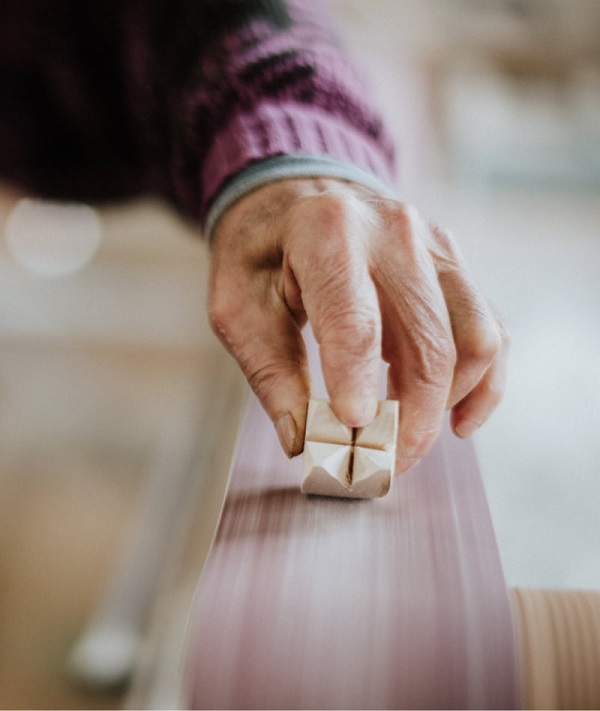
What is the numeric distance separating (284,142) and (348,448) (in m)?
0.30

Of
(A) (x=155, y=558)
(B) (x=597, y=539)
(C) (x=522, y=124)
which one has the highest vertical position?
(C) (x=522, y=124)

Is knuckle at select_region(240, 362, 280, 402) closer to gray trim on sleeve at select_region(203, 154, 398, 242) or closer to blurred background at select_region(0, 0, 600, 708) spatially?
gray trim on sleeve at select_region(203, 154, 398, 242)

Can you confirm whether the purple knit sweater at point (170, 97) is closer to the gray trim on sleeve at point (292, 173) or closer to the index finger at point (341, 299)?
the gray trim on sleeve at point (292, 173)

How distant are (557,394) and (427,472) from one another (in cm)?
23

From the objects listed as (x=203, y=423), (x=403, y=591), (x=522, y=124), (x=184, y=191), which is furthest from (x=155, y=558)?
(x=522, y=124)

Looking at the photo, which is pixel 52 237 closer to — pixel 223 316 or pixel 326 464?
pixel 223 316

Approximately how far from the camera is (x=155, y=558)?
39.9 inches

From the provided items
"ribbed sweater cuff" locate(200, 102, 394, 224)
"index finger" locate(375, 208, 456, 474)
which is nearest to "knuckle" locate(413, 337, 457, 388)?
"index finger" locate(375, 208, 456, 474)

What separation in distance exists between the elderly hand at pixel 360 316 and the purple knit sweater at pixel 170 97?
125 mm

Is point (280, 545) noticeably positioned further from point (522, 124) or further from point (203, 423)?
point (522, 124)

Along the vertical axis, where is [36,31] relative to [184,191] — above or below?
above

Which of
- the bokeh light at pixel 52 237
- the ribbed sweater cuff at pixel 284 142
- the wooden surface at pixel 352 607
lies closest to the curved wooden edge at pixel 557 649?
the wooden surface at pixel 352 607

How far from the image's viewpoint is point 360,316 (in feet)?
1.38

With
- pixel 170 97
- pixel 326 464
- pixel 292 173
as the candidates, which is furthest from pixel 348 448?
pixel 170 97
